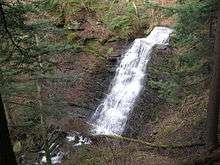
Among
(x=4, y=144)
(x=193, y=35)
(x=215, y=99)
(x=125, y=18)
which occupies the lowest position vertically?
(x=125, y=18)

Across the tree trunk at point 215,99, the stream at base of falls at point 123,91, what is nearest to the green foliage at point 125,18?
the stream at base of falls at point 123,91

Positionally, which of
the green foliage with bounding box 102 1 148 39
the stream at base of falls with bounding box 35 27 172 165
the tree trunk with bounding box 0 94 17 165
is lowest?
the stream at base of falls with bounding box 35 27 172 165

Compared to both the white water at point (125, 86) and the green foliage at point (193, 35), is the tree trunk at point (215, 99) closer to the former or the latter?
the green foliage at point (193, 35)

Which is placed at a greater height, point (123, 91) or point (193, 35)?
point (193, 35)

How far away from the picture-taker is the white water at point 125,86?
17.5m

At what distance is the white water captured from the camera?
17531 millimetres

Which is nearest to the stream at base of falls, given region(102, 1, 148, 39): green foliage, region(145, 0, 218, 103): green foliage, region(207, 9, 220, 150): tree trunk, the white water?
the white water

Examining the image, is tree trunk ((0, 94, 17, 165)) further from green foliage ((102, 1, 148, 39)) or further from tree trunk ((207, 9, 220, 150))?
green foliage ((102, 1, 148, 39))

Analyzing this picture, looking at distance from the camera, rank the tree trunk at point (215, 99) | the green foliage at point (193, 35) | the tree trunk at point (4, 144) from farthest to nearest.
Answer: the green foliage at point (193, 35), the tree trunk at point (215, 99), the tree trunk at point (4, 144)

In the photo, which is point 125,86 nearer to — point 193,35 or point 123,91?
point 123,91

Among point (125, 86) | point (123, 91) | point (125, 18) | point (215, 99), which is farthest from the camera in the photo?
point (125, 18)

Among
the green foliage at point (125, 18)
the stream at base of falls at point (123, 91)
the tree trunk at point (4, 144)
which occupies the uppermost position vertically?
the tree trunk at point (4, 144)

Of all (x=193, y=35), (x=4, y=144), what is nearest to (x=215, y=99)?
(x=193, y=35)

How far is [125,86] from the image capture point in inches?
739
